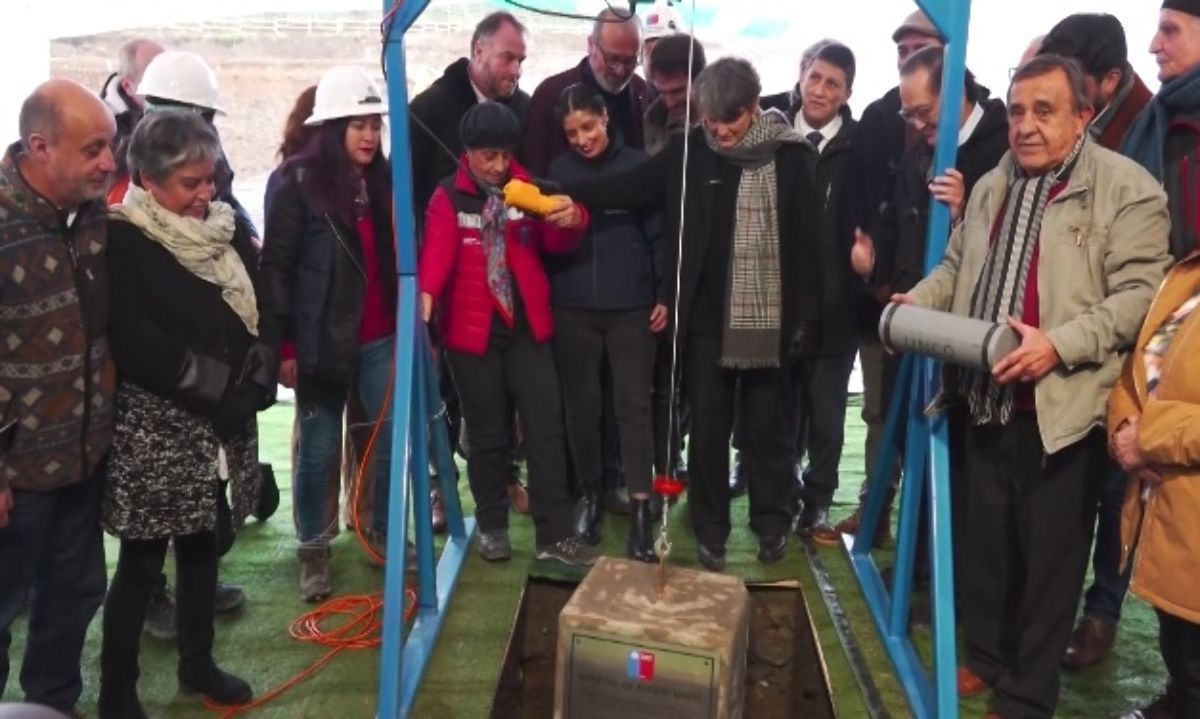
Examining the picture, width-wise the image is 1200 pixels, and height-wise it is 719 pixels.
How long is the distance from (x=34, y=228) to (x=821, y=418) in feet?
7.38

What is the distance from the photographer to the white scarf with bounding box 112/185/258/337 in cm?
205

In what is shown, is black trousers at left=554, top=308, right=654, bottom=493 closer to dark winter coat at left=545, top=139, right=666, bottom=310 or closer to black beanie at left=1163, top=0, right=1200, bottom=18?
dark winter coat at left=545, top=139, right=666, bottom=310

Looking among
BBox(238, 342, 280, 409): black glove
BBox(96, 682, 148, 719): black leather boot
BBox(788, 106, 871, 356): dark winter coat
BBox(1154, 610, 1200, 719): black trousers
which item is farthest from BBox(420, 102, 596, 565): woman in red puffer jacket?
BBox(1154, 610, 1200, 719): black trousers

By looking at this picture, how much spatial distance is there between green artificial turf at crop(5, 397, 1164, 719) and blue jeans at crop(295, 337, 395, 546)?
0.77 feet

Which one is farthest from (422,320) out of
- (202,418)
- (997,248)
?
(997,248)

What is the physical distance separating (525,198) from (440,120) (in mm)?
912

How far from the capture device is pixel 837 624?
287 cm

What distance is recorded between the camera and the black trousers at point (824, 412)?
10.6 ft

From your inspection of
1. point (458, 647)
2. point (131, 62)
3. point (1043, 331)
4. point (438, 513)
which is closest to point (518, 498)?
point (438, 513)

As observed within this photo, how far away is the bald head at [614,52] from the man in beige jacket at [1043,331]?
1.31m

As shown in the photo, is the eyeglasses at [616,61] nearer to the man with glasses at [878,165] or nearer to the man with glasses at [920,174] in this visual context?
the man with glasses at [878,165]

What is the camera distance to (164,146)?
2043 mm

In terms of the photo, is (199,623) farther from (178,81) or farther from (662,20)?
(662,20)

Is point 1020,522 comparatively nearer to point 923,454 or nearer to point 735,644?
point 923,454
